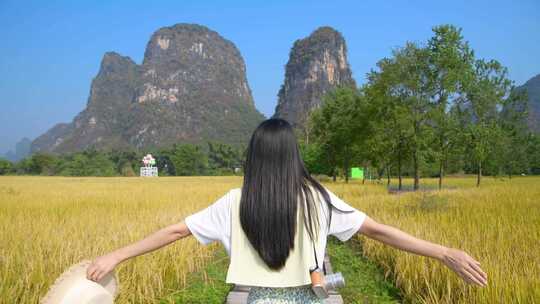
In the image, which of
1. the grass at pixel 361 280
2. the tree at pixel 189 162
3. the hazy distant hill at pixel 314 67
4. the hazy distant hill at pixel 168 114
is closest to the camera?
the grass at pixel 361 280

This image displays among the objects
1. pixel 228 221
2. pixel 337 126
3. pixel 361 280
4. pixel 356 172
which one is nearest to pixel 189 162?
pixel 356 172

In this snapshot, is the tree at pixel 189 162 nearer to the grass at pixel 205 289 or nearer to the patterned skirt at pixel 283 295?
the grass at pixel 205 289

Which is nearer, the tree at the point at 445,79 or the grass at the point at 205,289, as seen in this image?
the grass at the point at 205,289

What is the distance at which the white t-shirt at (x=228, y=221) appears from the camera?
1.86 m

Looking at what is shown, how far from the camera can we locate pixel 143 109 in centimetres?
16612

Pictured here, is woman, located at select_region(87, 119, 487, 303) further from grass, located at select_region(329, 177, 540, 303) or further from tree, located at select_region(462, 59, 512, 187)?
tree, located at select_region(462, 59, 512, 187)

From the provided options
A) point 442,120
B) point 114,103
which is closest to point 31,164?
point 442,120

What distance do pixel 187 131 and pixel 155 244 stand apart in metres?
155

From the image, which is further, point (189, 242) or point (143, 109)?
point (143, 109)

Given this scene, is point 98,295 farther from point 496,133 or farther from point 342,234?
point 496,133

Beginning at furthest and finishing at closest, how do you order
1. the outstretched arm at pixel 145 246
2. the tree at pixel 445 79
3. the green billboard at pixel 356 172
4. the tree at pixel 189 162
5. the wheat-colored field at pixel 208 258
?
the tree at pixel 189 162 → the green billboard at pixel 356 172 → the tree at pixel 445 79 → the wheat-colored field at pixel 208 258 → the outstretched arm at pixel 145 246

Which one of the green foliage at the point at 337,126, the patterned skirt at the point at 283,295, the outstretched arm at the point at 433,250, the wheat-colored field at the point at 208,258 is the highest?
the green foliage at the point at 337,126

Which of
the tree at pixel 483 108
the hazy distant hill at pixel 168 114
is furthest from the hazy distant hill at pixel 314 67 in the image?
the tree at pixel 483 108

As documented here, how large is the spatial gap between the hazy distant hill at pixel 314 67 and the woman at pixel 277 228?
459ft
